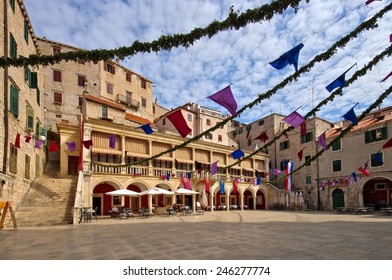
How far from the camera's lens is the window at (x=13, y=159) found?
43.7ft

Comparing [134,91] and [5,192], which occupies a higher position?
[134,91]

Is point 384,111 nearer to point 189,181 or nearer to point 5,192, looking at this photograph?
point 189,181

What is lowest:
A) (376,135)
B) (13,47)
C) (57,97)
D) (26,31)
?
(376,135)

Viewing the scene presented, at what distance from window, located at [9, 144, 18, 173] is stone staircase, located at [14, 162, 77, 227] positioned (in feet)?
7.90

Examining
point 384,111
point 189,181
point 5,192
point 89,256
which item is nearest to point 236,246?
point 89,256

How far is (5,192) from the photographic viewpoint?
12375 mm

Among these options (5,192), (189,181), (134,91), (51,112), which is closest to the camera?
(5,192)

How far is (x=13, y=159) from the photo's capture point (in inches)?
535

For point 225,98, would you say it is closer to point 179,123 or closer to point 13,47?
point 179,123

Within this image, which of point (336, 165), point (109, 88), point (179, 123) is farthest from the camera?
point (109, 88)

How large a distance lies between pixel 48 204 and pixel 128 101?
22345mm

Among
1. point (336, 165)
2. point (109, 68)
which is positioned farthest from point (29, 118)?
point (336, 165)

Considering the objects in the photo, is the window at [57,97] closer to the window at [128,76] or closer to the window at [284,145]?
the window at [128,76]
